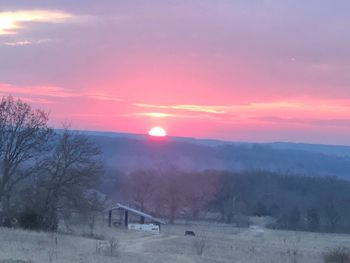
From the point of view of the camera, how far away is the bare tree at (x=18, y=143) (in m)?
53.6

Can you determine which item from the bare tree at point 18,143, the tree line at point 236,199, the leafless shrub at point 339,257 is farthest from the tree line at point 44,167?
the tree line at point 236,199

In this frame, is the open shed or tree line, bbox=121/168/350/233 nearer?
the open shed

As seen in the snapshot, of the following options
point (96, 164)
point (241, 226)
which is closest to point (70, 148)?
point (96, 164)

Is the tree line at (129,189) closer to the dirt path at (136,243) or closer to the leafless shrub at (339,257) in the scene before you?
the dirt path at (136,243)

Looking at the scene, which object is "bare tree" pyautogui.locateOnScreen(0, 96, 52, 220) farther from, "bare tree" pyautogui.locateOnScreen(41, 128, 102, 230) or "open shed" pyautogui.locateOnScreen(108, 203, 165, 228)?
"open shed" pyautogui.locateOnScreen(108, 203, 165, 228)

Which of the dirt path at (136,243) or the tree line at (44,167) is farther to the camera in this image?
the tree line at (44,167)

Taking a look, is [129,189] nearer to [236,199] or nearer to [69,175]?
[236,199]

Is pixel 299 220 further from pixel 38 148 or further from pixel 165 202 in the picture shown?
pixel 38 148

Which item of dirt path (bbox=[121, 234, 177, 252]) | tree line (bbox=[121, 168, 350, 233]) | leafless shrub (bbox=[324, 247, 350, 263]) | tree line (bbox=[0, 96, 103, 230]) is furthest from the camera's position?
tree line (bbox=[121, 168, 350, 233])

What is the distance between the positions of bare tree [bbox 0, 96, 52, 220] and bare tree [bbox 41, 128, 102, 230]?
1202 mm

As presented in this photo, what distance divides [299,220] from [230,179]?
1099 inches

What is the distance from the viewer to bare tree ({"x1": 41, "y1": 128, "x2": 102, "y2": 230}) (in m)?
52.8

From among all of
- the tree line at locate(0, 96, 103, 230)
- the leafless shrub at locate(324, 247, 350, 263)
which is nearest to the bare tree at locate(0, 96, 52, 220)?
the tree line at locate(0, 96, 103, 230)

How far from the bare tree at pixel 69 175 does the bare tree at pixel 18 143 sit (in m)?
1.20
